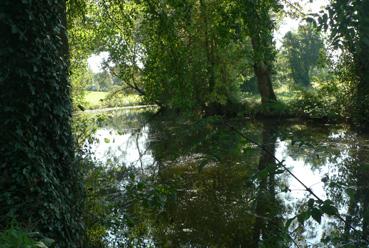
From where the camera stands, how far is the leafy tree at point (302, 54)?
57125 mm

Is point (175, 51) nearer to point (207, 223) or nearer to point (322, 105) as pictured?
point (207, 223)

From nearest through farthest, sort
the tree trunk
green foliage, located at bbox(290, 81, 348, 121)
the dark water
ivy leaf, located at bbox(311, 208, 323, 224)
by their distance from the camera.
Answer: ivy leaf, located at bbox(311, 208, 323, 224)
the dark water
green foliage, located at bbox(290, 81, 348, 121)
the tree trunk

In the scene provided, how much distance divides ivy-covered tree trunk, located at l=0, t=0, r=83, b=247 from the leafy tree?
5406cm

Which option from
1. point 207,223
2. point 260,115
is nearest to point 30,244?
point 207,223

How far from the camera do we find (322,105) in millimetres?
21469

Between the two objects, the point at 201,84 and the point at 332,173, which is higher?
the point at 201,84

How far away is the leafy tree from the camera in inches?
2249

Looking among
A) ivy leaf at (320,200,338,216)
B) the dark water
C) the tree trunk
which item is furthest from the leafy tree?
ivy leaf at (320,200,338,216)

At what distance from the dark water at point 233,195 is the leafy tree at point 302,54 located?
42814mm

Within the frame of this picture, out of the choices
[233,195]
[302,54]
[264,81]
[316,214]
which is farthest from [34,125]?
[302,54]

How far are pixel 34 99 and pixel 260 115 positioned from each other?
21177mm

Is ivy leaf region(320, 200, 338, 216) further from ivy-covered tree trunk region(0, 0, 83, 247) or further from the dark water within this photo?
ivy-covered tree trunk region(0, 0, 83, 247)

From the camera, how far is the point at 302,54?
60469 mm

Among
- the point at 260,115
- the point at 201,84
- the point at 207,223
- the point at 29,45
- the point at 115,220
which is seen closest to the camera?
the point at 29,45
